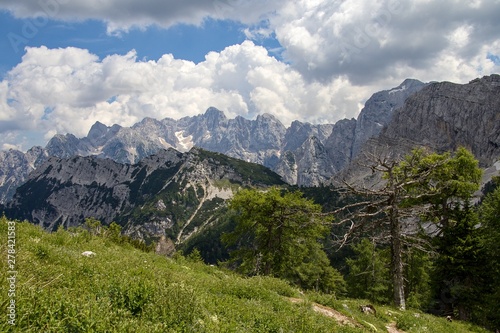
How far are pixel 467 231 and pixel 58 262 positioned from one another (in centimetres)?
3475

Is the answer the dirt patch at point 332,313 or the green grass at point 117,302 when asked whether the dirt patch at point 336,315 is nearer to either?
the dirt patch at point 332,313

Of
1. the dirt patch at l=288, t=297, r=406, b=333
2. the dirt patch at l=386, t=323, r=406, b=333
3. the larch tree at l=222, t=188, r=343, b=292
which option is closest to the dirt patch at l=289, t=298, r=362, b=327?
the dirt patch at l=288, t=297, r=406, b=333

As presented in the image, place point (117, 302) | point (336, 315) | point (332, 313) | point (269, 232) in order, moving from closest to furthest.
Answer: point (117, 302), point (336, 315), point (332, 313), point (269, 232)

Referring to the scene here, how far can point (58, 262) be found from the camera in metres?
8.90

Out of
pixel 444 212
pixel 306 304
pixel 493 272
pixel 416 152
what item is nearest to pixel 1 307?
pixel 306 304

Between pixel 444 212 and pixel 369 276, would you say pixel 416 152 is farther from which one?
pixel 369 276

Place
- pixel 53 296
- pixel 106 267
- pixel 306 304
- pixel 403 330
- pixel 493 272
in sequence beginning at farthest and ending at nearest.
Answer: pixel 493 272
pixel 403 330
pixel 306 304
pixel 106 267
pixel 53 296

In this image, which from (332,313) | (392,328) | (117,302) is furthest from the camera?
(392,328)

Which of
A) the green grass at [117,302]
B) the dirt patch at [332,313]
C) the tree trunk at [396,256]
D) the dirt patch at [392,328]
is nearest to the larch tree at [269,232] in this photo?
the tree trunk at [396,256]

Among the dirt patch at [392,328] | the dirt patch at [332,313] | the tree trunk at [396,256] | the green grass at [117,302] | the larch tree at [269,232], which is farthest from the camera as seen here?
the larch tree at [269,232]

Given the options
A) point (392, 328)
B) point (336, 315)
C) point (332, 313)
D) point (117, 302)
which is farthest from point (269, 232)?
point (117, 302)

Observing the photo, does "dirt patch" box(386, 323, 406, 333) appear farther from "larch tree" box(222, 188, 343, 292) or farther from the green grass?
"larch tree" box(222, 188, 343, 292)

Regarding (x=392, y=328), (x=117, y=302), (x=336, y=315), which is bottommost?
(x=392, y=328)

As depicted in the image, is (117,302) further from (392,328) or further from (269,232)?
(269,232)
